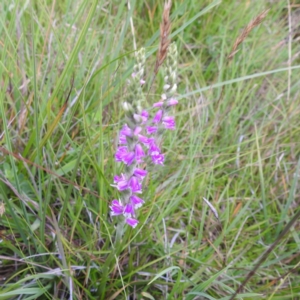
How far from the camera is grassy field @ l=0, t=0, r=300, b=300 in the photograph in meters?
1.48

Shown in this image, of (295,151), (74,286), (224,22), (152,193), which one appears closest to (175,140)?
(152,193)

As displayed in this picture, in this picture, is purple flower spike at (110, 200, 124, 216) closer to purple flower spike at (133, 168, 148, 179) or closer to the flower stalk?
the flower stalk

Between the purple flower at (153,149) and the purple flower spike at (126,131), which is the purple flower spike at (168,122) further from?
the purple flower spike at (126,131)

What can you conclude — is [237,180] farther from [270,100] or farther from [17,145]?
[17,145]

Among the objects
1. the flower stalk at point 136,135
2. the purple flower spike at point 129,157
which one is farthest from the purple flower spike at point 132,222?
the purple flower spike at point 129,157

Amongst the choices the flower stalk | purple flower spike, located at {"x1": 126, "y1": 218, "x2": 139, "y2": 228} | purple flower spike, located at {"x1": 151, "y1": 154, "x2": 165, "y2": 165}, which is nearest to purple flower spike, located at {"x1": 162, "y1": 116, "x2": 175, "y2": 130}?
the flower stalk

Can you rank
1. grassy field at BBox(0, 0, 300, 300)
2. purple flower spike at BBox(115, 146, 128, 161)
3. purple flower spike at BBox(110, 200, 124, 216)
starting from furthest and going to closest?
1. grassy field at BBox(0, 0, 300, 300)
2. purple flower spike at BBox(110, 200, 124, 216)
3. purple flower spike at BBox(115, 146, 128, 161)

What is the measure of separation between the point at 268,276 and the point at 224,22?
215 centimetres

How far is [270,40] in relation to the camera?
3035 millimetres

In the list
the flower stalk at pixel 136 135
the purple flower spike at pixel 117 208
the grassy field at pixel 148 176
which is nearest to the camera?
the flower stalk at pixel 136 135

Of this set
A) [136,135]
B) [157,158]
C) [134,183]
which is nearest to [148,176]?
[157,158]

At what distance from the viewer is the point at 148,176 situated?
5.09 feet

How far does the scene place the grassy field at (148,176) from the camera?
1.48 m

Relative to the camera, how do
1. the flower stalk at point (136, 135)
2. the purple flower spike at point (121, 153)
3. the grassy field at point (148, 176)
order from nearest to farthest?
the flower stalk at point (136, 135) → the purple flower spike at point (121, 153) → the grassy field at point (148, 176)
